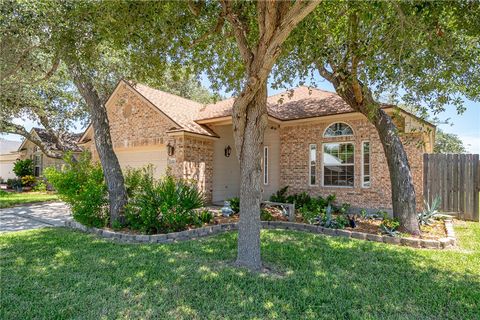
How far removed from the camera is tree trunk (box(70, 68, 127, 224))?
7742 mm

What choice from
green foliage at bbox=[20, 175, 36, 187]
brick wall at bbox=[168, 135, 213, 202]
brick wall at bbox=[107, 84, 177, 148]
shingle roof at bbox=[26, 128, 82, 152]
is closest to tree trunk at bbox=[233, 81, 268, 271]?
brick wall at bbox=[168, 135, 213, 202]

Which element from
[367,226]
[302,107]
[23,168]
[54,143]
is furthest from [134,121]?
[23,168]

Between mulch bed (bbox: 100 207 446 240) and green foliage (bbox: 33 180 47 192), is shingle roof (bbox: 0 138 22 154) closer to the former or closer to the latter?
green foliage (bbox: 33 180 47 192)

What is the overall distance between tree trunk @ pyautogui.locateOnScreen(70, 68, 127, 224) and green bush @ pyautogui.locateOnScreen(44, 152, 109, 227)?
1.00 ft

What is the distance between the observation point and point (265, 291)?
404 cm

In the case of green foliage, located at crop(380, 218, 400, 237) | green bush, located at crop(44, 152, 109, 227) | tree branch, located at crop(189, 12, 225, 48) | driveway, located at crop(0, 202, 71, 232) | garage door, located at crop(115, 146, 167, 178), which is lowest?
driveway, located at crop(0, 202, 71, 232)

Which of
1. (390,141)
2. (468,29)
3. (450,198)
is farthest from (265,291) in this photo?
(450,198)

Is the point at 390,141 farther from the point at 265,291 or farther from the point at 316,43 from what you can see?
the point at 265,291

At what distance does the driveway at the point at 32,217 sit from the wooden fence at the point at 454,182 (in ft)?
41.5

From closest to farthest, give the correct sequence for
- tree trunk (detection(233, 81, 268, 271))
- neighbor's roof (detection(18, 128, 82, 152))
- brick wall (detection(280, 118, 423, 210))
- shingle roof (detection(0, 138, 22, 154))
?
1. tree trunk (detection(233, 81, 268, 271))
2. brick wall (detection(280, 118, 423, 210))
3. neighbor's roof (detection(18, 128, 82, 152))
4. shingle roof (detection(0, 138, 22, 154))

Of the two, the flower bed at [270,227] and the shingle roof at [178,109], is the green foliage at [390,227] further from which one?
the shingle roof at [178,109]

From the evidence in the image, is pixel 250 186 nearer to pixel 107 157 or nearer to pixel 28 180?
pixel 107 157

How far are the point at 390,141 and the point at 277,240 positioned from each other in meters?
4.23

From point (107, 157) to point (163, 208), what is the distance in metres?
2.43
